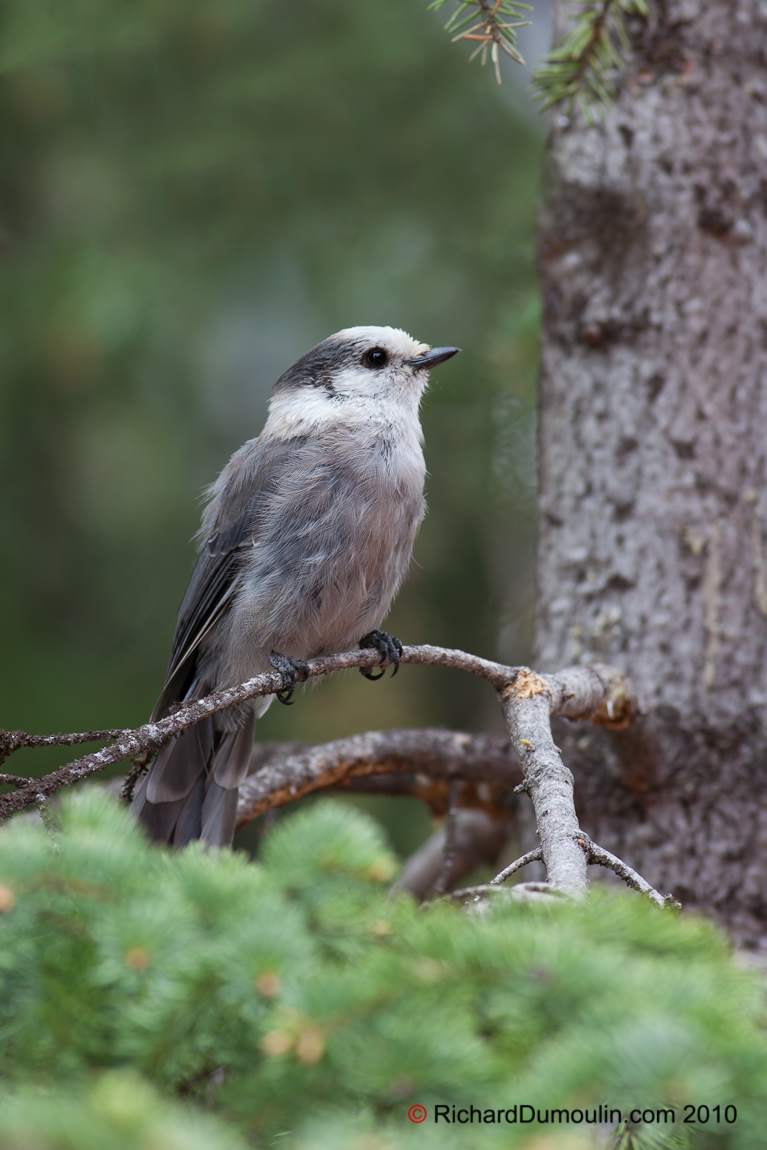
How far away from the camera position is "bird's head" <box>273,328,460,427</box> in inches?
114

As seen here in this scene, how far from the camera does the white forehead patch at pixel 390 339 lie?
9.64ft

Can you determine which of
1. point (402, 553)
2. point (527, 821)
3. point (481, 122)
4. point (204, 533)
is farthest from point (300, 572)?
point (481, 122)

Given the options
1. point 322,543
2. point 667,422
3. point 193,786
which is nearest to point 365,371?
point 322,543

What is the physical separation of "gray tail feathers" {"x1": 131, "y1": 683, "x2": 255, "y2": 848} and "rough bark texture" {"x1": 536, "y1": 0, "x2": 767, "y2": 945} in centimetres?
91

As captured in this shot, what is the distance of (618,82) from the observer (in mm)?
2676

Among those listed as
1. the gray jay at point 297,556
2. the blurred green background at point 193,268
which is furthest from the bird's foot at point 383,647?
the blurred green background at point 193,268

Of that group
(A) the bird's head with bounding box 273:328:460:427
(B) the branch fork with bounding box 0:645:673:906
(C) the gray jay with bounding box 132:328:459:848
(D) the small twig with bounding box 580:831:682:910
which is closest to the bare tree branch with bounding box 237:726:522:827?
(B) the branch fork with bounding box 0:645:673:906

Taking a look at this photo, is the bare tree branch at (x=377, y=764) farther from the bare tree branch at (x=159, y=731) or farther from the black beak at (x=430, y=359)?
the black beak at (x=430, y=359)

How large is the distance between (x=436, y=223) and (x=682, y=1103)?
139 inches

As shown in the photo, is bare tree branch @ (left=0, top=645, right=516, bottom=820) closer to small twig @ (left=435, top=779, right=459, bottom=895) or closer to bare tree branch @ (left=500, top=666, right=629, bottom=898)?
bare tree branch @ (left=500, top=666, right=629, bottom=898)

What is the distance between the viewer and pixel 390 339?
294 cm

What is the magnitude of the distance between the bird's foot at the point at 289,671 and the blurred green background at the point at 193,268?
117cm

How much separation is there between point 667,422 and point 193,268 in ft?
6.34

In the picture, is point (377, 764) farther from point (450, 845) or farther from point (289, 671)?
point (289, 671)
